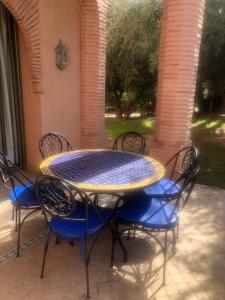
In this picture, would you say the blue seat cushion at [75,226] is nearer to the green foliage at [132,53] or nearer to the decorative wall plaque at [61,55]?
the decorative wall plaque at [61,55]

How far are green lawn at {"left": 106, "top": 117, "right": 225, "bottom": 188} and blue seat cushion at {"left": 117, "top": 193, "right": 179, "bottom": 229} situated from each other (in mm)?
2282

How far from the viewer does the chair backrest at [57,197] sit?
1.99 m

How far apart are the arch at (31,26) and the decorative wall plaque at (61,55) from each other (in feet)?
1.20

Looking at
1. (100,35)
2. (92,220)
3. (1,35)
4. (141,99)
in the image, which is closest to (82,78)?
(100,35)

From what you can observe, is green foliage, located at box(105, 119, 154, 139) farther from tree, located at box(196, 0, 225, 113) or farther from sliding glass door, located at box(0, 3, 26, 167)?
sliding glass door, located at box(0, 3, 26, 167)

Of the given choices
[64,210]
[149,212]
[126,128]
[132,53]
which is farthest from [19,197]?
[132,53]

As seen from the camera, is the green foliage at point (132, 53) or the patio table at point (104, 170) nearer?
the patio table at point (104, 170)

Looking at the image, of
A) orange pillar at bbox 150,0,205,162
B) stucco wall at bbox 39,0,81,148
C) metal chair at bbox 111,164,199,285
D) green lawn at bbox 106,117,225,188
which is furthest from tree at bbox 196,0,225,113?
metal chair at bbox 111,164,199,285

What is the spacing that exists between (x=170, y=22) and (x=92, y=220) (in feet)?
9.69

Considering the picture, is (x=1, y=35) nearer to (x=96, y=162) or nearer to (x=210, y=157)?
(x=96, y=162)

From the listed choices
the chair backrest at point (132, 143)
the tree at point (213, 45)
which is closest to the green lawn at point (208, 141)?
the chair backrest at point (132, 143)

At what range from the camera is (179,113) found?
3998mm

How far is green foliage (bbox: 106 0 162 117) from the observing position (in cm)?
743

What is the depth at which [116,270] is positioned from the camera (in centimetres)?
237
